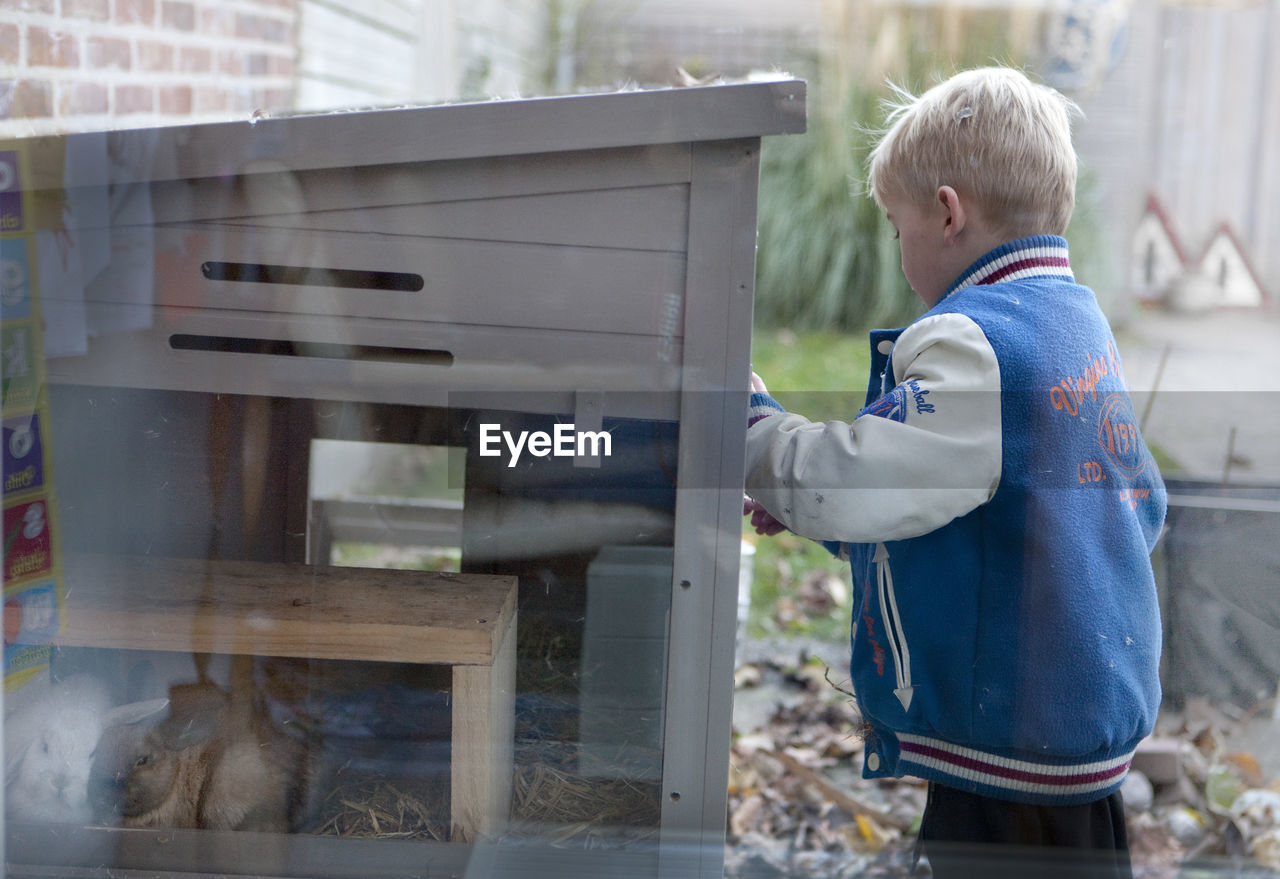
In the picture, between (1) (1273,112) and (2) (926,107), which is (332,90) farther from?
(1) (1273,112)

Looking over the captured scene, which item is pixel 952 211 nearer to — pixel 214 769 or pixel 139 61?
pixel 214 769

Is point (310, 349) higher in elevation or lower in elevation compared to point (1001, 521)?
higher

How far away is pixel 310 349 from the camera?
3.41 feet

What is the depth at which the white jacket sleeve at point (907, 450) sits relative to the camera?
3.47 ft

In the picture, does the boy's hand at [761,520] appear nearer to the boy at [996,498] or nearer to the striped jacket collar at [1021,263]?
the boy at [996,498]

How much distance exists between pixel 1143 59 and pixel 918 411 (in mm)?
387

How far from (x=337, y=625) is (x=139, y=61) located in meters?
0.97

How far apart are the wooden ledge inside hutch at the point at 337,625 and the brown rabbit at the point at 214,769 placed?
8cm

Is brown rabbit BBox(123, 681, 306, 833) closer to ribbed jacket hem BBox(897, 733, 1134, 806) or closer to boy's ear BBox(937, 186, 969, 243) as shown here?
ribbed jacket hem BBox(897, 733, 1134, 806)

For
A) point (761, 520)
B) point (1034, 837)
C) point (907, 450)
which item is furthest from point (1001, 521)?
point (1034, 837)

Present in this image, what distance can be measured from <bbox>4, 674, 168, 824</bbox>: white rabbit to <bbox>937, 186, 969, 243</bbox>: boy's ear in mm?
912

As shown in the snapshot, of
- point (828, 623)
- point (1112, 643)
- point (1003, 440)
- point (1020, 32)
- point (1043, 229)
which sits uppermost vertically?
point (1020, 32)

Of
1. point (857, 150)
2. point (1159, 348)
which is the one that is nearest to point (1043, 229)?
point (1159, 348)

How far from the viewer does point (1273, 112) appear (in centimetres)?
99
